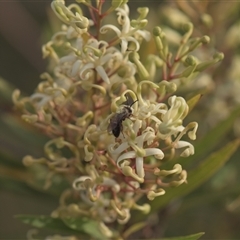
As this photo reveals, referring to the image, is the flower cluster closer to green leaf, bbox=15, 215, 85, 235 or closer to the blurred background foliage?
green leaf, bbox=15, 215, 85, 235

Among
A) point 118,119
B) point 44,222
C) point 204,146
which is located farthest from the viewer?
point 204,146

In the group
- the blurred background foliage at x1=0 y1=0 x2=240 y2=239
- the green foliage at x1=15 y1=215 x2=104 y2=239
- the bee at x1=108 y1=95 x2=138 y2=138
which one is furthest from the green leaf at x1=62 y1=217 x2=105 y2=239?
the bee at x1=108 y1=95 x2=138 y2=138

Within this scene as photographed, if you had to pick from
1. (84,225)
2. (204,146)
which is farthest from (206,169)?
(84,225)

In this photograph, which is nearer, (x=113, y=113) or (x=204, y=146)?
(x=113, y=113)

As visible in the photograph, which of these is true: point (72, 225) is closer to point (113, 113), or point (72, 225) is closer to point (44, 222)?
point (44, 222)

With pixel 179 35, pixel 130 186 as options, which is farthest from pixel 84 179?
pixel 179 35

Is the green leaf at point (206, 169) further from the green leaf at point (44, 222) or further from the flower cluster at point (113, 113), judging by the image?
the green leaf at point (44, 222)
